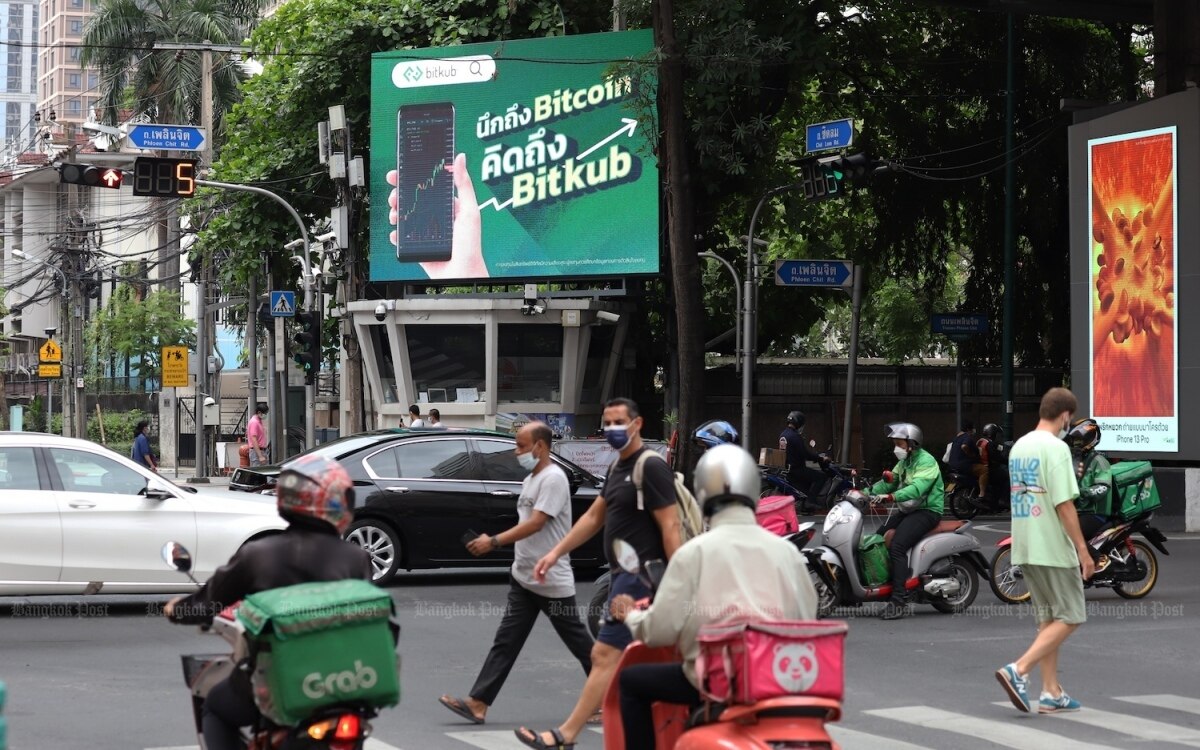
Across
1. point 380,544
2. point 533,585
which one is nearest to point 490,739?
point 533,585

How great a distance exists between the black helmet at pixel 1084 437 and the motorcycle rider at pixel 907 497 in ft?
5.67

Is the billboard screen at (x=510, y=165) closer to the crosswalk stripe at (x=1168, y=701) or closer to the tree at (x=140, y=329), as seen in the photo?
the crosswalk stripe at (x=1168, y=701)

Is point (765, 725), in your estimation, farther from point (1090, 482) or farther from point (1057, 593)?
point (1090, 482)

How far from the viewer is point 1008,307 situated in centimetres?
2889

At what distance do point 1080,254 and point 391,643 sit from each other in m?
21.4

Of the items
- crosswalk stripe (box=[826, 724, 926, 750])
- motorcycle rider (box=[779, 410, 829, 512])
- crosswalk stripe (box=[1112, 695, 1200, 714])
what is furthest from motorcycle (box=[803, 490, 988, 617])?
motorcycle rider (box=[779, 410, 829, 512])

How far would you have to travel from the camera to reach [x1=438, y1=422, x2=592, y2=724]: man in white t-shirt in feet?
27.9

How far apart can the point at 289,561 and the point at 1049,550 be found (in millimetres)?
5301

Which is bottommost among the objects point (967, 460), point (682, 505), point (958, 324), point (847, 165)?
point (967, 460)

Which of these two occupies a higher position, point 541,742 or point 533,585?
point 533,585

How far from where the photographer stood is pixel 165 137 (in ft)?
82.2

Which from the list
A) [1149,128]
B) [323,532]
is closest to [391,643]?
[323,532]

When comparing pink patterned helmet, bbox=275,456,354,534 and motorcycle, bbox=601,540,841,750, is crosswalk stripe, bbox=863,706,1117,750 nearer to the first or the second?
motorcycle, bbox=601,540,841,750

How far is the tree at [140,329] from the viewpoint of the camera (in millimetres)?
64438
